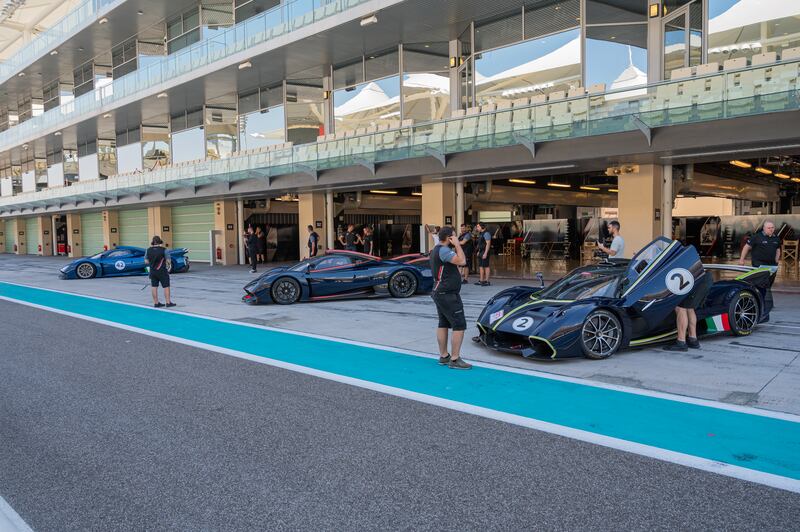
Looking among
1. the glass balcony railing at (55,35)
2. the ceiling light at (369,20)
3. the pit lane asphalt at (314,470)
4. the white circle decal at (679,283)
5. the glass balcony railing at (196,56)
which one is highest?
the glass balcony railing at (55,35)

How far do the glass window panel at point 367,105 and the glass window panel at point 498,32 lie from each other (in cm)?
376

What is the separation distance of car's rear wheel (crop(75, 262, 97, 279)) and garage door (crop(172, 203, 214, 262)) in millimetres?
10086

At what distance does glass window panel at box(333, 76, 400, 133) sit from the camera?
2323cm

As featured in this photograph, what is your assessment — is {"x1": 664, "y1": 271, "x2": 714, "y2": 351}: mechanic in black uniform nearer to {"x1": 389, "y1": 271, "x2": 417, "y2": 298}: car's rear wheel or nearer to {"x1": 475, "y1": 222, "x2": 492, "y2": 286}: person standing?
{"x1": 389, "y1": 271, "x2": 417, "y2": 298}: car's rear wheel

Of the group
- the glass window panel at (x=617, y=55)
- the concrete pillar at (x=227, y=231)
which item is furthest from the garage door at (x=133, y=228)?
the glass window panel at (x=617, y=55)

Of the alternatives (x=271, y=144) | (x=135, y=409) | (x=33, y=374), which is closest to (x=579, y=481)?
(x=135, y=409)

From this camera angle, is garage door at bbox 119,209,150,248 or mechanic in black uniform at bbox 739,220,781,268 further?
garage door at bbox 119,209,150,248

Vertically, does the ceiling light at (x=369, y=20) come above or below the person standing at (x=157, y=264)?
above

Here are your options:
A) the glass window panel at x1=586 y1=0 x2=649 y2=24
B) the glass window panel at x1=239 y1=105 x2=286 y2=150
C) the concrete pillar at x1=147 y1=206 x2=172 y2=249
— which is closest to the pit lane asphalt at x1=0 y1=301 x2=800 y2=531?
the glass window panel at x1=586 y1=0 x2=649 y2=24

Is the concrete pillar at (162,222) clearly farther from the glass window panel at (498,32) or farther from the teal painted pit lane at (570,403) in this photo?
the teal painted pit lane at (570,403)

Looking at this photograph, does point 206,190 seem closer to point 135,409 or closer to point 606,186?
point 606,186

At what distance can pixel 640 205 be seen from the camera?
1653cm

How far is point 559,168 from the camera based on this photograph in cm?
1752

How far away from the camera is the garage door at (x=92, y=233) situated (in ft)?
142
